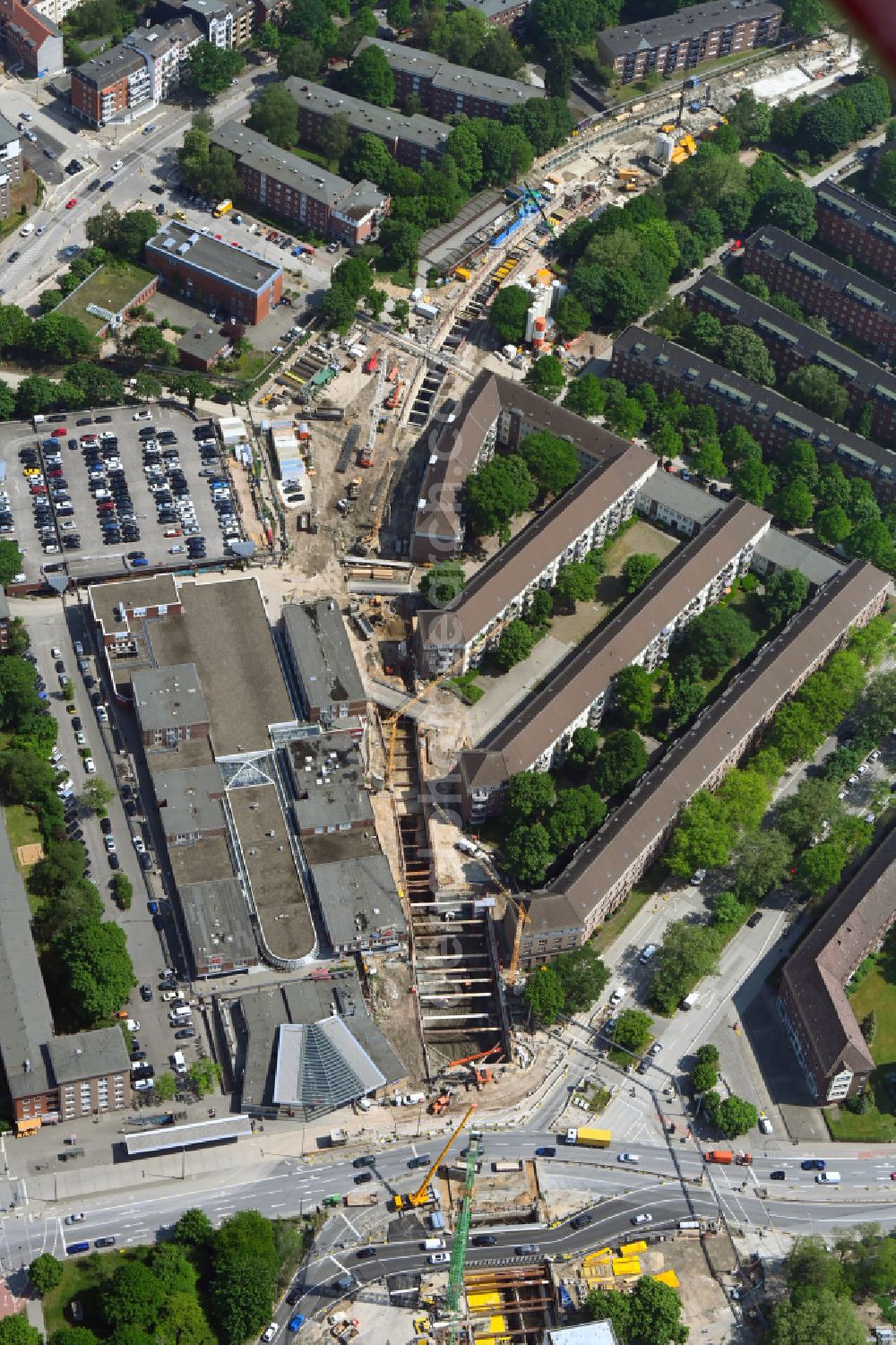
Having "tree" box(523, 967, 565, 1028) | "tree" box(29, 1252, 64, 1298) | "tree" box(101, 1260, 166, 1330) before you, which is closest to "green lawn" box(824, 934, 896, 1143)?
"tree" box(523, 967, 565, 1028)

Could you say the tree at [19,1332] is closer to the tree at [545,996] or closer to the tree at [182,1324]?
the tree at [182,1324]

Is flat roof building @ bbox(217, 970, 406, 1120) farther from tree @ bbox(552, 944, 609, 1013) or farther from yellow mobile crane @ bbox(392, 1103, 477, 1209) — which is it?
tree @ bbox(552, 944, 609, 1013)

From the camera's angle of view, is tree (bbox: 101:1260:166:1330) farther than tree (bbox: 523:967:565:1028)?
No

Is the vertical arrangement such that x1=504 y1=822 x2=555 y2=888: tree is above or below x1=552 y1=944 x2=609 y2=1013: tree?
above

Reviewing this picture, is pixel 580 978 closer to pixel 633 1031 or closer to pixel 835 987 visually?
pixel 633 1031

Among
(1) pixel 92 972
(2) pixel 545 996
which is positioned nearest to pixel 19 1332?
(1) pixel 92 972

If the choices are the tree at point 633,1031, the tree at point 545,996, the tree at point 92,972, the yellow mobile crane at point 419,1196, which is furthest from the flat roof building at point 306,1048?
the tree at point 633,1031
